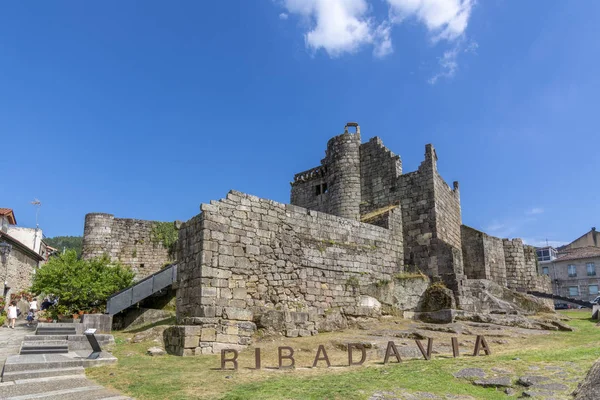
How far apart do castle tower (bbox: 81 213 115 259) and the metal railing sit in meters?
8.77

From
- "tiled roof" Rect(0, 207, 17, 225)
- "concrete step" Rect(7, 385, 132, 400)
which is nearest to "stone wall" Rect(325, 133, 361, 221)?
"concrete step" Rect(7, 385, 132, 400)

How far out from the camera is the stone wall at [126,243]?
2580 centimetres

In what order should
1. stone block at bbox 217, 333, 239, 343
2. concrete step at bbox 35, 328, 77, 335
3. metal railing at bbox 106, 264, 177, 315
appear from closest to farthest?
stone block at bbox 217, 333, 239, 343 < concrete step at bbox 35, 328, 77, 335 < metal railing at bbox 106, 264, 177, 315

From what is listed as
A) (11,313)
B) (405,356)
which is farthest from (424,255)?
(11,313)

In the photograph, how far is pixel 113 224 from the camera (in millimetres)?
26250

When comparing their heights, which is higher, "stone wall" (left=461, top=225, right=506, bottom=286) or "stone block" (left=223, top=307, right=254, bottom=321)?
"stone wall" (left=461, top=225, right=506, bottom=286)

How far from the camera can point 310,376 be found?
25.9 ft

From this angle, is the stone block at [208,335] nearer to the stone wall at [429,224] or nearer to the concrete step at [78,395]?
Result: the concrete step at [78,395]

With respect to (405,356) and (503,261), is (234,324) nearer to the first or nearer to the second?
→ (405,356)


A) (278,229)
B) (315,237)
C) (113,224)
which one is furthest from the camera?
(113,224)

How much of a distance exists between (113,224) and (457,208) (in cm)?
1932

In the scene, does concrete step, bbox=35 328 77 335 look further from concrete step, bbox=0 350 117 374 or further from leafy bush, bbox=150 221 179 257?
leafy bush, bbox=150 221 179 257

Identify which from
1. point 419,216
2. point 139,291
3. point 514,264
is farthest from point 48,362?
point 514,264

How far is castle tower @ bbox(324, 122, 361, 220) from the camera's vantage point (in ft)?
74.0
